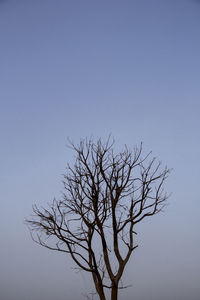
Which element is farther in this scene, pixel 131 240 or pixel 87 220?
pixel 87 220

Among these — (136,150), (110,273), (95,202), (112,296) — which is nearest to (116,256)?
(110,273)

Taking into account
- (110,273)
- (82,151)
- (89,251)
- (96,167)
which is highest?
(82,151)

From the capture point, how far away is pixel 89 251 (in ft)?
15.2

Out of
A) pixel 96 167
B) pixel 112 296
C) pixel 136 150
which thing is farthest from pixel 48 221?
pixel 136 150

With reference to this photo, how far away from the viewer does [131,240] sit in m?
4.56

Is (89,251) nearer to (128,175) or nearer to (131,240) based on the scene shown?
(131,240)

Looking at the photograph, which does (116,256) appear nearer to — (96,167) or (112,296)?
(112,296)

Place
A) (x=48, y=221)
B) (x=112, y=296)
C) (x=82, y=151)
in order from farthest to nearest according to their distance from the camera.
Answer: (x=82, y=151) < (x=48, y=221) < (x=112, y=296)

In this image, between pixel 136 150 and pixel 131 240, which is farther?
pixel 136 150

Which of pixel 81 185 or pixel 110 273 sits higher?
pixel 81 185

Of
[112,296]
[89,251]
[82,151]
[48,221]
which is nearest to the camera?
[112,296]

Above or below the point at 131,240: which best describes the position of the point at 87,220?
above

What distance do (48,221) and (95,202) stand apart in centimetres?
87

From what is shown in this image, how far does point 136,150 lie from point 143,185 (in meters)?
0.64
